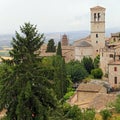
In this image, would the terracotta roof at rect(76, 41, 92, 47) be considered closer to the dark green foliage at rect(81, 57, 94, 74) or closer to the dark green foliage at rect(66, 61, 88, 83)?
the dark green foliage at rect(81, 57, 94, 74)

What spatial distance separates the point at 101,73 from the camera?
184 feet

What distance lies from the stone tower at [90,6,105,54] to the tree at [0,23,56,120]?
146 ft

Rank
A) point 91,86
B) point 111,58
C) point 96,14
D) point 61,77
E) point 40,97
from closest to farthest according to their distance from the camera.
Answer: point 40,97, point 91,86, point 61,77, point 111,58, point 96,14

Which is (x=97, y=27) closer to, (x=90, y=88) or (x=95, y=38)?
(x=95, y=38)

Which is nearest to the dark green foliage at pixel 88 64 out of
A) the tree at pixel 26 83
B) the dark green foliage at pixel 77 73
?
the dark green foliage at pixel 77 73

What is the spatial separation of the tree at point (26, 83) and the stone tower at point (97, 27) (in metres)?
44.6

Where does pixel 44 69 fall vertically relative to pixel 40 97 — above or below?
above

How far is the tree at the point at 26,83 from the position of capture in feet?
72.0

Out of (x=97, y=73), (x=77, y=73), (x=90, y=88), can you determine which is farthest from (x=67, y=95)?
(x=97, y=73)

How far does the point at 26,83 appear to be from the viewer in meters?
22.1

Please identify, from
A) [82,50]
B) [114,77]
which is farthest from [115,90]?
[82,50]

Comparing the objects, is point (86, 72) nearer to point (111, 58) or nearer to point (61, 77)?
point (111, 58)

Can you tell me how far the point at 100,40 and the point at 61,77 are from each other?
799 inches

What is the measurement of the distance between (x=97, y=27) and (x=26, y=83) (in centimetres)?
4682
